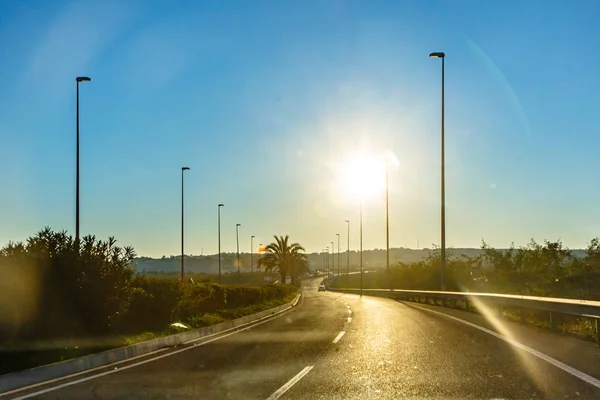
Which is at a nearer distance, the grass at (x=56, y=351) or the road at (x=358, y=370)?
the road at (x=358, y=370)

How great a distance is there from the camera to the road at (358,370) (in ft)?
28.7

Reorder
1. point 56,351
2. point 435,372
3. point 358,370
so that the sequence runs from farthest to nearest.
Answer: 1. point 56,351
2. point 358,370
3. point 435,372

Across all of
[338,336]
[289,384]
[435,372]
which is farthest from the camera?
[338,336]

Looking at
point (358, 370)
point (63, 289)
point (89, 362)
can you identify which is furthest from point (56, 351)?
→ point (358, 370)

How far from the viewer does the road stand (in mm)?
8750

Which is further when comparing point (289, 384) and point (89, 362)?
point (89, 362)

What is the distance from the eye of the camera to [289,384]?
369 inches

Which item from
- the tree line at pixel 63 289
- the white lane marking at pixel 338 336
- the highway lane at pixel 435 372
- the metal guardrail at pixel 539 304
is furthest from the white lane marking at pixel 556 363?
the tree line at pixel 63 289

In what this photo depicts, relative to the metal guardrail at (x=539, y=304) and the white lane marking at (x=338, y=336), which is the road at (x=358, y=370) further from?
→ the metal guardrail at (x=539, y=304)

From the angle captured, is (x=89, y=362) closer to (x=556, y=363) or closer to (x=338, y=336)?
(x=338, y=336)

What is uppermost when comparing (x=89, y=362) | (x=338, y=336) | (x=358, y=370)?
(x=358, y=370)

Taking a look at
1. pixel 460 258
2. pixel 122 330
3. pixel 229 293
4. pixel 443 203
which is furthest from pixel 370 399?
pixel 460 258

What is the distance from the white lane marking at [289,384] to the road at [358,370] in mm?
14

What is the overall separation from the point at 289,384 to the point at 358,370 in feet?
5.80
